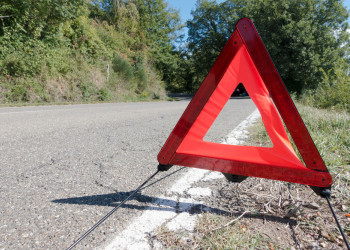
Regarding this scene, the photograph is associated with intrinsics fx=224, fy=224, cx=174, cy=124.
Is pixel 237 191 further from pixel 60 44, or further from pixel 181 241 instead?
pixel 60 44

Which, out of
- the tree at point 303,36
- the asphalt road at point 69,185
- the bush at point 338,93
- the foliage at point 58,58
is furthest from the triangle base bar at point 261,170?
the tree at point 303,36

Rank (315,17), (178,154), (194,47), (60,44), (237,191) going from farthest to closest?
(194,47) < (315,17) < (60,44) < (237,191) < (178,154)

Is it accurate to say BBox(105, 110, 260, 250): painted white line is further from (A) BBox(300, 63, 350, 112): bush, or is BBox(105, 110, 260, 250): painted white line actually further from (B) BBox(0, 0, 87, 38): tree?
(B) BBox(0, 0, 87, 38): tree

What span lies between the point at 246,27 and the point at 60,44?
546 inches

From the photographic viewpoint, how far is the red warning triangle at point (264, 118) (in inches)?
44.1

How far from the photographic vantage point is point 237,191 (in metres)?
1.62

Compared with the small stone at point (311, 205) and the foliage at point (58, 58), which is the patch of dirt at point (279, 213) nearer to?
the small stone at point (311, 205)

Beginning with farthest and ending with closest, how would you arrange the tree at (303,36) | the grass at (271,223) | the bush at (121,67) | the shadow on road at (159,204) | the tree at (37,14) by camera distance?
the tree at (303,36) → the bush at (121,67) → the tree at (37,14) → the shadow on road at (159,204) → the grass at (271,223)

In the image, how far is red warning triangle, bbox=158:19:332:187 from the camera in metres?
1.12

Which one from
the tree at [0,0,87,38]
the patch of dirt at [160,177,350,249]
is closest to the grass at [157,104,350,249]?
the patch of dirt at [160,177,350,249]

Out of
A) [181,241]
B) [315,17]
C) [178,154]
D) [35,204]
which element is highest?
[315,17]

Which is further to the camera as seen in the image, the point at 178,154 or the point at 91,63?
the point at 91,63

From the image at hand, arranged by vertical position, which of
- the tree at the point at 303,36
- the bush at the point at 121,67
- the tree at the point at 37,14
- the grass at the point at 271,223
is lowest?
the grass at the point at 271,223

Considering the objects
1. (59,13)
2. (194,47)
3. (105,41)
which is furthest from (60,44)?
(194,47)
